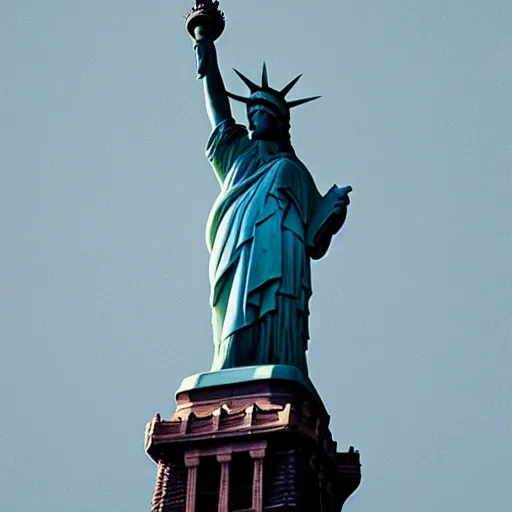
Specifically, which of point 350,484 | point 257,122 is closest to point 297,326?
point 350,484

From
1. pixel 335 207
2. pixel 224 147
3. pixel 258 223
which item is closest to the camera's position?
pixel 258 223

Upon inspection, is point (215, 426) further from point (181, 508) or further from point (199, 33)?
point (199, 33)

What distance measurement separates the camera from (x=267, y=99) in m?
22.5

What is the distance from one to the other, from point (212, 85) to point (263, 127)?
47.2 inches

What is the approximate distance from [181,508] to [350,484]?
9.88ft

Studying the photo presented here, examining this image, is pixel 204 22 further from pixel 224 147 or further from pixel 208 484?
pixel 208 484

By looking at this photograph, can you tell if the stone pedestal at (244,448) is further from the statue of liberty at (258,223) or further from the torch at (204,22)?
the torch at (204,22)

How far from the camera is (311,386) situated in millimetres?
19312

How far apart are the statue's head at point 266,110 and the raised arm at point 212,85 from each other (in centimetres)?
22

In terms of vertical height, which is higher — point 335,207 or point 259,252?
point 335,207

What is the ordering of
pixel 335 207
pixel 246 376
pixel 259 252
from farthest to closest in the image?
pixel 335 207 → pixel 259 252 → pixel 246 376

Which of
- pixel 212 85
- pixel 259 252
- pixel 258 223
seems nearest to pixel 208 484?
pixel 259 252

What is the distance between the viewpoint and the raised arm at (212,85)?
22562mm

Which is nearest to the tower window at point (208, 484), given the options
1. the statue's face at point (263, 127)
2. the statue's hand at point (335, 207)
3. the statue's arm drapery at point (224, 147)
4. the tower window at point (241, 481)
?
the tower window at point (241, 481)
